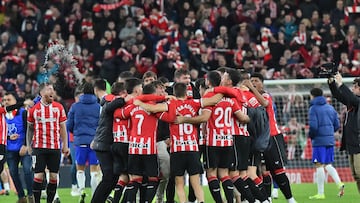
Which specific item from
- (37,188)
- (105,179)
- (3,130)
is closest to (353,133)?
(105,179)

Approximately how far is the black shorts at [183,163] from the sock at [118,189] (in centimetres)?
91

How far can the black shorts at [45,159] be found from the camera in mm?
15648

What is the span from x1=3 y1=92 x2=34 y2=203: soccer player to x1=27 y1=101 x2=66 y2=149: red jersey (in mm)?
1779

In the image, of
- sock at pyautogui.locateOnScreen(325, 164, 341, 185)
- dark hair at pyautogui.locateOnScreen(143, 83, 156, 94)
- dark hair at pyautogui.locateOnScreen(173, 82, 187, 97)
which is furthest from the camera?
sock at pyautogui.locateOnScreen(325, 164, 341, 185)

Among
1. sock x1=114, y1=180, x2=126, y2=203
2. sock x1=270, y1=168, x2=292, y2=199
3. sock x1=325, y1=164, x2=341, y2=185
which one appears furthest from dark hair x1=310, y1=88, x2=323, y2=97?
sock x1=114, y1=180, x2=126, y2=203

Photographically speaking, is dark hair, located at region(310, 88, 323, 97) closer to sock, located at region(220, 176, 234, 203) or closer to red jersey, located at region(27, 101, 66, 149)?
sock, located at region(220, 176, 234, 203)

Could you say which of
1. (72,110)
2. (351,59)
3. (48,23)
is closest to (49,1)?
(48,23)

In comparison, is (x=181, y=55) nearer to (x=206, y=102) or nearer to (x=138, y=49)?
(x=138, y=49)

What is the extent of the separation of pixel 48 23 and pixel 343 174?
11.1 m

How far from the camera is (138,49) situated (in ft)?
91.4

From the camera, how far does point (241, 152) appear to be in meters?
15.1

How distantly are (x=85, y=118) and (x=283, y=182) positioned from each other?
15.3 feet

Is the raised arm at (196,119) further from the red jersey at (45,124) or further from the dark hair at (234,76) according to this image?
the red jersey at (45,124)

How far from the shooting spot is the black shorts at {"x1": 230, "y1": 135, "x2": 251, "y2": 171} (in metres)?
15.1
